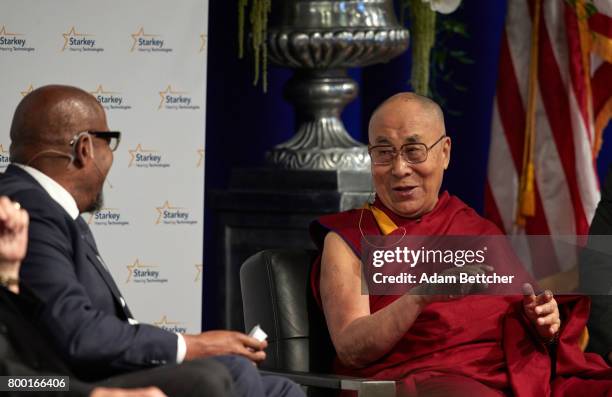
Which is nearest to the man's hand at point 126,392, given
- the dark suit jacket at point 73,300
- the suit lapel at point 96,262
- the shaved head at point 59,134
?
the dark suit jacket at point 73,300

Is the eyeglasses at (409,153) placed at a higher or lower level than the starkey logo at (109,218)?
higher

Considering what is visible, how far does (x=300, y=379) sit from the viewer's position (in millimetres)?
3135

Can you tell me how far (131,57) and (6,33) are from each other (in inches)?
16.9

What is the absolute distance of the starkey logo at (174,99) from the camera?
4.45 meters

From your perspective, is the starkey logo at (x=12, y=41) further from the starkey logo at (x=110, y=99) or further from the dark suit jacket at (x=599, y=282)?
the dark suit jacket at (x=599, y=282)

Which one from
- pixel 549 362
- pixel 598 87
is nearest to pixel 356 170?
pixel 598 87

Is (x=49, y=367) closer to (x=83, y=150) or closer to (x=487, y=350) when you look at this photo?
(x=83, y=150)

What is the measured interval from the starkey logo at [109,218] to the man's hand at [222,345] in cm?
171

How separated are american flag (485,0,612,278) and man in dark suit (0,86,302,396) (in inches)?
105

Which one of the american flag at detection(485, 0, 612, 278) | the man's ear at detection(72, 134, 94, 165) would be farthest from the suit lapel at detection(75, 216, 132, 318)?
the american flag at detection(485, 0, 612, 278)

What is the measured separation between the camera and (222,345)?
9.13 feet

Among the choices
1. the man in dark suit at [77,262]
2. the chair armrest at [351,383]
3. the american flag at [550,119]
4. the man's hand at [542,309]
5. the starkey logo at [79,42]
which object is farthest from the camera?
the american flag at [550,119]

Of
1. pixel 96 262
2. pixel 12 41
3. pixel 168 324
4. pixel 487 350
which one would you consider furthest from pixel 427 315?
pixel 12 41

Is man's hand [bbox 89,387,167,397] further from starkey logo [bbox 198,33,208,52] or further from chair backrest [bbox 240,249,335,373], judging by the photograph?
starkey logo [bbox 198,33,208,52]
